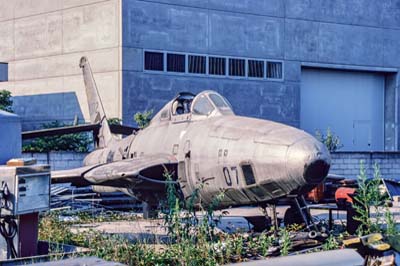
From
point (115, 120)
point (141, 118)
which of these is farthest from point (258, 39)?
point (115, 120)

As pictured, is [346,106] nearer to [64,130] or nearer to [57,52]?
[57,52]

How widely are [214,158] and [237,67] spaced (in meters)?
23.3

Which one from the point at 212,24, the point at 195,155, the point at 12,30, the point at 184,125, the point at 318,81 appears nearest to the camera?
the point at 195,155

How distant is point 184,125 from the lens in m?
15.0

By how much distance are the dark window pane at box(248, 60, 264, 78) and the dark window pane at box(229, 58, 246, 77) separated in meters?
0.42

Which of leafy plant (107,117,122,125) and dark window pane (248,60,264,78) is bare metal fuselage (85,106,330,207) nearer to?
leafy plant (107,117,122,125)

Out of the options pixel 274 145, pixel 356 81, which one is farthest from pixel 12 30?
pixel 274 145

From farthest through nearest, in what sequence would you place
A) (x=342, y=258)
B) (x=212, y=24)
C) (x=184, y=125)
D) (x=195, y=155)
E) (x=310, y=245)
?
(x=212, y=24) → (x=184, y=125) → (x=195, y=155) → (x=310, y=245) → (x=342, y=258)

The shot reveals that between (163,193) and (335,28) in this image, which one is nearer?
(163,193)

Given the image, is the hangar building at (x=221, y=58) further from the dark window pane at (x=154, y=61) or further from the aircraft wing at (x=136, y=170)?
the aircraft wing at (x=136, y=170)

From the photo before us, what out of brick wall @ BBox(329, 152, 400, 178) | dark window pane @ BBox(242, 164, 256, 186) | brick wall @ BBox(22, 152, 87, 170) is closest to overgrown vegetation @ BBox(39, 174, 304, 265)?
dark window pane @ BBox(242, 164, 256, 186)

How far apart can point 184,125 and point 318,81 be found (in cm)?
2730

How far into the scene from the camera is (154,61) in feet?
110

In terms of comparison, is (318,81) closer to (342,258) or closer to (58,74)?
(58,74)
